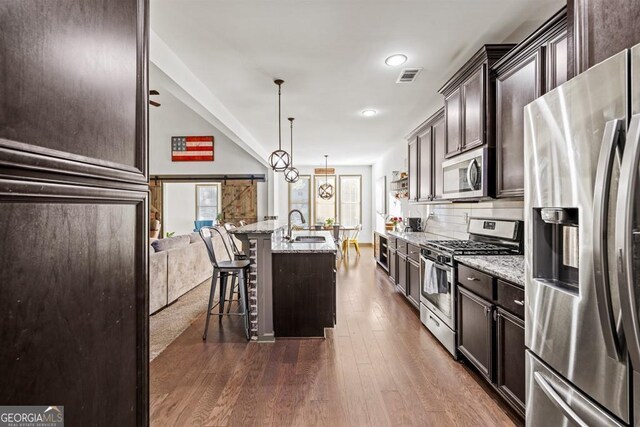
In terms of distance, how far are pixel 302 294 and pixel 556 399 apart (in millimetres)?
2166

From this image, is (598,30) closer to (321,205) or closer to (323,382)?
(323,382)

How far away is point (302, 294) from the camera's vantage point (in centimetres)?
315

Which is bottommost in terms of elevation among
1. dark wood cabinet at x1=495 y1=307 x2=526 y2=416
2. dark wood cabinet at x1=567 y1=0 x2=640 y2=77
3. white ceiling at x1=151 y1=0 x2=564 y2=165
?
dark wood cabinet at x1=495 y1=307 x2=526 y2=416

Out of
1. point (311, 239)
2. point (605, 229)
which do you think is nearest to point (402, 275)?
point (311, 239)

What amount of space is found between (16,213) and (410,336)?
10.5 ft

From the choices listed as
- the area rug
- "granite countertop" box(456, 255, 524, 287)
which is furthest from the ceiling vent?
the area rug

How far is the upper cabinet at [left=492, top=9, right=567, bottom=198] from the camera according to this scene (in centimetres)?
191

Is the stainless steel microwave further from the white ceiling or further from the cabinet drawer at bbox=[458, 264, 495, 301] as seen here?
the white ceiling

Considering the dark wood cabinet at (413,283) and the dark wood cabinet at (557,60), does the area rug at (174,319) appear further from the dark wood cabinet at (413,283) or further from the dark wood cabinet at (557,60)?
the dark wood cabinet at (557,60)

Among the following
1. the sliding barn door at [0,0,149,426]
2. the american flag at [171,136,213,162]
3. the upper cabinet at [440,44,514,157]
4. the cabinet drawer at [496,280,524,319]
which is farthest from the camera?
the american flag at [171,136,213,162]

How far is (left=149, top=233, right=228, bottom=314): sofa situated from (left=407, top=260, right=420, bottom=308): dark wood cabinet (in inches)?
111

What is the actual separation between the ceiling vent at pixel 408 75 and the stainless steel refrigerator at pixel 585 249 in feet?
6.54

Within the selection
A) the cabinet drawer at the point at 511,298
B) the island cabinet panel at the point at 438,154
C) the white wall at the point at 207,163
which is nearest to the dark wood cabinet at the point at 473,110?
the island cabinet panel at the point at 438,154

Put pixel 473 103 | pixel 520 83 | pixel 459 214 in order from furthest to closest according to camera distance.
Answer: pixel 459 214 → pixel 473 103 → pixel 520 83
